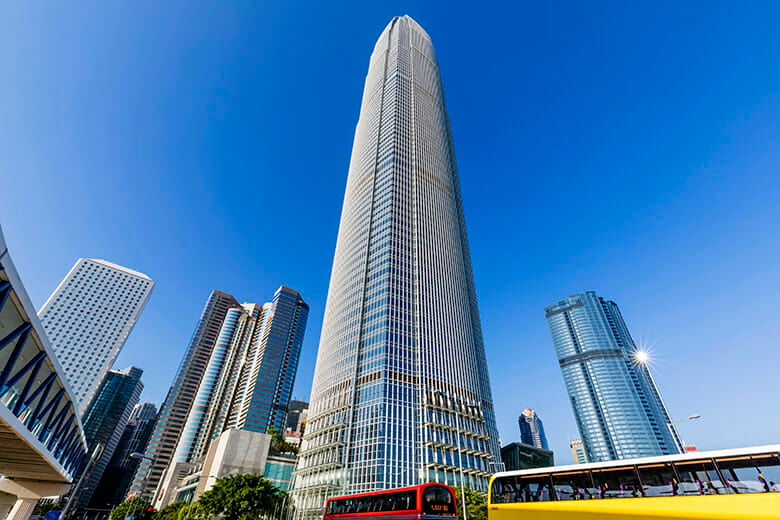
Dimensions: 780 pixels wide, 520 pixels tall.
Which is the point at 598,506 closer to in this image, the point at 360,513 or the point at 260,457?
the point at 360,513

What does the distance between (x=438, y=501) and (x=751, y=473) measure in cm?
1665

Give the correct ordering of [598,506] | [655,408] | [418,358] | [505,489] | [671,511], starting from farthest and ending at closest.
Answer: [655,408] → [418,358] → [505,489] → [598,506] → [671,511]

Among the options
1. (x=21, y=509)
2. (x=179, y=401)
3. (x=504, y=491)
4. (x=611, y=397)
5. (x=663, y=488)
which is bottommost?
(x=21, y=509)

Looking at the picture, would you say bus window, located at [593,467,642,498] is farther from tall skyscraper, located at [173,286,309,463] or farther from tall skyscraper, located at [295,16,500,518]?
tall skyscraper, located at [173,286,309,463]

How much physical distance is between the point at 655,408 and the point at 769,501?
8314 inches

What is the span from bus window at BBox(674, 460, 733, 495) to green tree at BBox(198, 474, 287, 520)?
48285 millimetres

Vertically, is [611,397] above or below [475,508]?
above

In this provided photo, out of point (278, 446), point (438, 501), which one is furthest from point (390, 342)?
point (278, 446)

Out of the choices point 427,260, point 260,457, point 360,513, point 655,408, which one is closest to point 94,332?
point 260,457

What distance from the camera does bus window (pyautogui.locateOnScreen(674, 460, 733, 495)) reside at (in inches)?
533

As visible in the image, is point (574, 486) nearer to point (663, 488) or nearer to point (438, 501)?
point (663, 488)

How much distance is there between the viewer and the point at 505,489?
2008cm

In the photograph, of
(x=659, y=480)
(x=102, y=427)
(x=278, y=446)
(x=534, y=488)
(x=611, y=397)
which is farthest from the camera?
(x=102, y=427)

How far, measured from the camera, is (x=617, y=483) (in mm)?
15828
